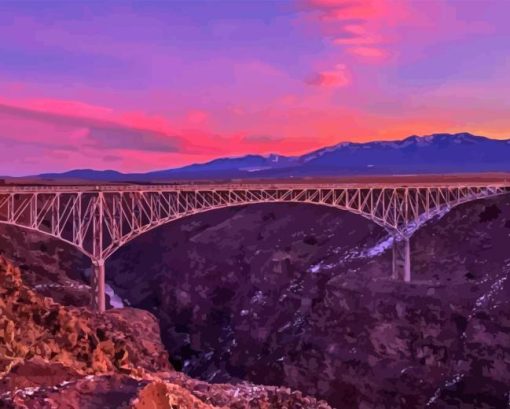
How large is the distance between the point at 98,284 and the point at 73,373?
107 feet

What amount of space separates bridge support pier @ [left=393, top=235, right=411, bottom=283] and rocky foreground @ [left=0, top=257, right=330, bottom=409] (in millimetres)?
34288

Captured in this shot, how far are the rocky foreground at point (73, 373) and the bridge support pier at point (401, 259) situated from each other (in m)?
34.3

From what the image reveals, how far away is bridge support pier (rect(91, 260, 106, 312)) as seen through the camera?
45750 mm

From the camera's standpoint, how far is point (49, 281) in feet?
220

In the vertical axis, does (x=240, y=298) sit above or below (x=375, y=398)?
above

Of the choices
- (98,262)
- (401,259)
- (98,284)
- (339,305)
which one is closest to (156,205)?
(98,262)

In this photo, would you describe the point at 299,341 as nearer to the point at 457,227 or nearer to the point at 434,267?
the point at 434,267

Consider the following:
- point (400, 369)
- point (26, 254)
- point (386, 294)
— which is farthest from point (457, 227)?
point (26, 254)

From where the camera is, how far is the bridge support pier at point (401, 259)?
5756 cm

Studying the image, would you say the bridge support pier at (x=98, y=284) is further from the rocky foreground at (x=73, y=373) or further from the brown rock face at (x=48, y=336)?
the brown rock face at (x=48, y=336)

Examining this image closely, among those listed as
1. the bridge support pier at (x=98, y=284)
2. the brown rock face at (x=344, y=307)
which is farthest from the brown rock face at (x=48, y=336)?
the brown rock face at (x=344, y=307)

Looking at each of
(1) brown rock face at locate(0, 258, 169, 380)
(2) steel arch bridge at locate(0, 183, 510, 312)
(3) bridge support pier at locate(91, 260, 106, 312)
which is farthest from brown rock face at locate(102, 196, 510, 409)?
(1) brown rock face at locate(0, 258, 169, 380)

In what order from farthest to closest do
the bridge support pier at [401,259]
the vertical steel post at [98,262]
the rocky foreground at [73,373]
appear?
the bridge support pier at [401,259] → the vertical steel post at [98,262] → the rocky foreground at [73,373]

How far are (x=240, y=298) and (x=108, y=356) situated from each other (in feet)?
161
